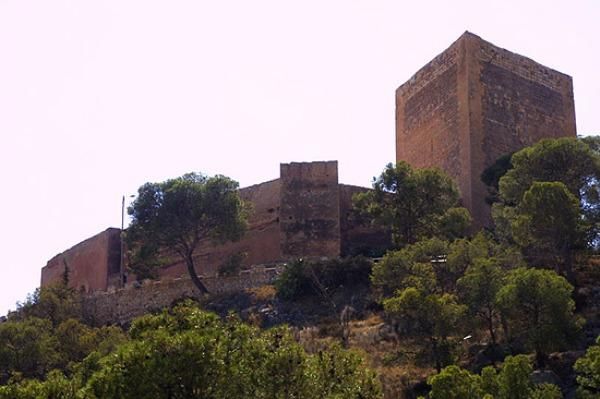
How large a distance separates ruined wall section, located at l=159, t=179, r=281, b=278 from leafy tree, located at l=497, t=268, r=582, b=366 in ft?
45.6

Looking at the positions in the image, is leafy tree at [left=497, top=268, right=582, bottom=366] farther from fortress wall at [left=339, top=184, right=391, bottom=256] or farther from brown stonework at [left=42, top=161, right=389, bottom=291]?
fortress wall at [left=339, top=184, right=391, bottom=256]

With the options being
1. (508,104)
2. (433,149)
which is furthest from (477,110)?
(433,149)

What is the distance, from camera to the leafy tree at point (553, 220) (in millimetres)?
22859

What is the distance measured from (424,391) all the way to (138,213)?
46.0 ft

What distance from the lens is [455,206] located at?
30.0 metres

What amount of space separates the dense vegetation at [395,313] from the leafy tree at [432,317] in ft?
0.09

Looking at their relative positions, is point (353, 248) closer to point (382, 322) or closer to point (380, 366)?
point (382, 322)

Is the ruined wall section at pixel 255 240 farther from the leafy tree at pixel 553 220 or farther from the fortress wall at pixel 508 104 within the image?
the leafy tree at pixel 553 220

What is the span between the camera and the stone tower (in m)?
32.6

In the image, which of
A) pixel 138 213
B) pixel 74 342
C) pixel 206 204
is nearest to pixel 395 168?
pixel 206 204

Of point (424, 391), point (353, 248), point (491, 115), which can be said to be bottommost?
point (424, 391)

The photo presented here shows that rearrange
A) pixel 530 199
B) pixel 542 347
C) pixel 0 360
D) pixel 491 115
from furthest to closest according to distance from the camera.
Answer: pixel 491 115, pixel 0 360, pixel 530 199, pixel 542 347

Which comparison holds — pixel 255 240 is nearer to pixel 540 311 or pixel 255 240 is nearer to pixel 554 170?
pixel 554 170

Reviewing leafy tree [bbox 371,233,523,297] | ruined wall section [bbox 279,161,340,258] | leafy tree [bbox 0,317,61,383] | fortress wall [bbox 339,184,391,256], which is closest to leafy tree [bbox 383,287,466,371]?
leafy tree [bbox 371,233,523,297]
